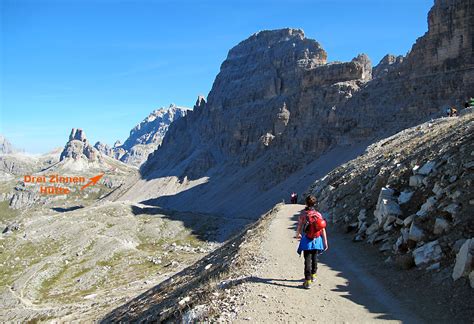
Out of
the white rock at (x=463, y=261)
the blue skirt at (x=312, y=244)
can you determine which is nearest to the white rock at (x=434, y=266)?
the white rock at (x=463, y=261)

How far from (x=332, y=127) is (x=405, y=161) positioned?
317 feet

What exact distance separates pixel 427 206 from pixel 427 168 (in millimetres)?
3304

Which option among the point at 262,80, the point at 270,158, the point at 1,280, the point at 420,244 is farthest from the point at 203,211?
the point at 420,244

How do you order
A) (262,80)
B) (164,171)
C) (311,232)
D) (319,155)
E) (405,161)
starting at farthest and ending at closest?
(164,171), (262,80), (319,155), (405,161), (311,232)

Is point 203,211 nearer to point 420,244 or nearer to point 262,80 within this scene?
point 262,80

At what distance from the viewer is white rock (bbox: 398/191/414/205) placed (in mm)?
16938

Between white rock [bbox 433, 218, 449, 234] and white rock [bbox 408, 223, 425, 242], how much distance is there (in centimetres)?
50

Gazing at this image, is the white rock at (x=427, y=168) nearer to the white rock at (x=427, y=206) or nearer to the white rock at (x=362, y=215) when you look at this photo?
the white rock at (x=427, y=206)

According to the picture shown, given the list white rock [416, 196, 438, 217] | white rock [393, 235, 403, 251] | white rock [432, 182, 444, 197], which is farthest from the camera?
white rock [432, 182, 444, 197]

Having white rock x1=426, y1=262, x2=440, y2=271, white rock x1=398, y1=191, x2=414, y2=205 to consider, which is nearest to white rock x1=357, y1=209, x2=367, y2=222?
white rock x1=398, y1=191, x2=414, y2=205

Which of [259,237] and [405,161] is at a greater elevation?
[405,161]

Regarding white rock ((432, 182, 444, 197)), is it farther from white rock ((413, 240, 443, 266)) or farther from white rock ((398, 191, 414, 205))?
Answer: white rock ((413, 240, 443, 266))

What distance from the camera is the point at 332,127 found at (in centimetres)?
11569

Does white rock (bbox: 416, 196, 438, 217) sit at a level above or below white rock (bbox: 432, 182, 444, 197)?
below
